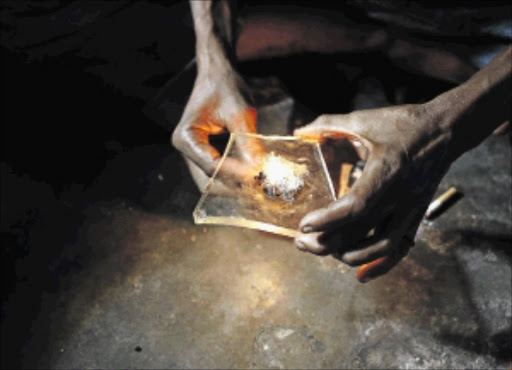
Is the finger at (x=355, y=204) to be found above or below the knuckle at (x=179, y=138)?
above

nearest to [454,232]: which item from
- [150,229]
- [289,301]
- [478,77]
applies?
[478,77]

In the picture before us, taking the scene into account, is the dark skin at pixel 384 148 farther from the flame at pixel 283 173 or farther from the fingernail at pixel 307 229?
the flame at pixel 283 173

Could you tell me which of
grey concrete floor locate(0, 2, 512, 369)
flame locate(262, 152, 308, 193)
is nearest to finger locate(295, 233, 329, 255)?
flame locate(262, 152, 308, 193)

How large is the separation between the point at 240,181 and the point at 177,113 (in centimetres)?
196

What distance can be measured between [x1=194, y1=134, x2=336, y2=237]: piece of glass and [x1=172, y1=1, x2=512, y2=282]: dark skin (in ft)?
0.22

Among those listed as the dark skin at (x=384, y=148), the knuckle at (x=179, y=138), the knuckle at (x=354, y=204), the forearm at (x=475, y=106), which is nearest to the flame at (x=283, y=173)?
the dark skin at (x=384, y=148)

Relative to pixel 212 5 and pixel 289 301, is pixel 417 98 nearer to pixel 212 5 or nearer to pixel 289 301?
pixel 212 5

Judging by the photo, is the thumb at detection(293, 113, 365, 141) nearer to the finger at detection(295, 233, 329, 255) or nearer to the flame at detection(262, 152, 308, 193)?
the flame at detection(262, 152, 308, 193)

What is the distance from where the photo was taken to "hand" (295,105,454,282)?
1.55 metres

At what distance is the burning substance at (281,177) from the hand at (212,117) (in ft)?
0.34

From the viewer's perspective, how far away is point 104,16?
151 inches

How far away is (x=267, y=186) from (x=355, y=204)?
1.76 ft

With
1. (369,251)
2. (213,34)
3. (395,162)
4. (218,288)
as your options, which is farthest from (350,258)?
(213,34)

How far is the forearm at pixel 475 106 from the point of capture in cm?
185
